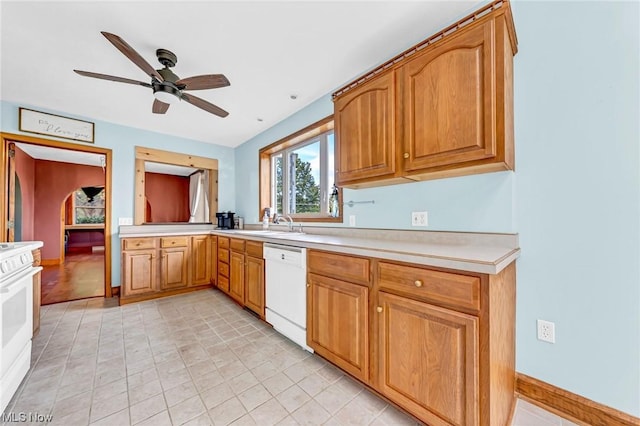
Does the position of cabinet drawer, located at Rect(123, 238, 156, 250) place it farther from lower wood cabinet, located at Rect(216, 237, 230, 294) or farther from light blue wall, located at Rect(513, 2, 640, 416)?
light blue wall, located at Rect(513, 2, 640, 416)

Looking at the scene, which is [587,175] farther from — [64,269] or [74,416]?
[64,269]

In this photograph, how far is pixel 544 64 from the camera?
4.63 ft

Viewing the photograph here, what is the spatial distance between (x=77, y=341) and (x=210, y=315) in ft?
3.51

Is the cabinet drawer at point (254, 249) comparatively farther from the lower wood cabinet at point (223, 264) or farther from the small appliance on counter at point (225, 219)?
the small appliance on counter at point (225, 219)

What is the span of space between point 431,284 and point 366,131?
1181mm

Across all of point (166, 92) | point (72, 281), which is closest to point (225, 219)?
point (166, 92)

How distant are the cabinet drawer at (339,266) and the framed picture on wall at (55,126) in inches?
140

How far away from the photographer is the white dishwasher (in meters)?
1.95

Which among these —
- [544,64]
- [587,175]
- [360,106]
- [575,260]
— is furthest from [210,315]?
[544,64]

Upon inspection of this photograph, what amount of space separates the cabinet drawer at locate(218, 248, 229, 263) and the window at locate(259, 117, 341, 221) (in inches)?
31.6

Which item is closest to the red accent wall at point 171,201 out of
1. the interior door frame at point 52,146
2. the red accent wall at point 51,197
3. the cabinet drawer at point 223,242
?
the interior door frame at point 52,146

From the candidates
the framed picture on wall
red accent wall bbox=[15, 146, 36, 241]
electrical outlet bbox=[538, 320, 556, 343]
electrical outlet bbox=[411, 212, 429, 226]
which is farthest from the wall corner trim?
red accent wall bbox=[15, 146, 36, 241]

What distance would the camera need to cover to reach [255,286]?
256cm

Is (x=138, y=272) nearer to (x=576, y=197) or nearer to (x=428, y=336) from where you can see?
(x=428, y=336)
